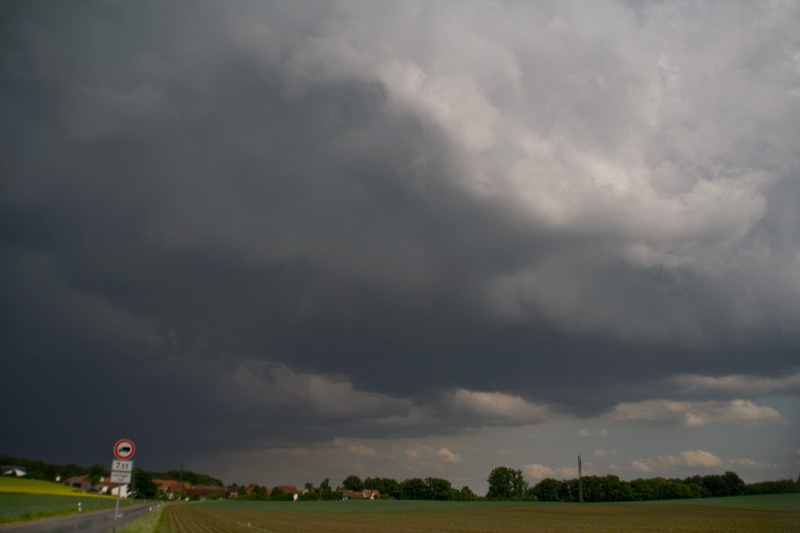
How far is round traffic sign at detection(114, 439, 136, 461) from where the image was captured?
25109mm

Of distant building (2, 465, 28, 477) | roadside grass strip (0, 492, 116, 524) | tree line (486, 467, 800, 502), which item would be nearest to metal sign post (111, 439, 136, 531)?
distant building (2, 465, 28, 477)

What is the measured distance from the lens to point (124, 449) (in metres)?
25.3

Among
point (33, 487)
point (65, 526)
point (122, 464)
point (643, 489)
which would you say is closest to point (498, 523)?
point (65, 526)

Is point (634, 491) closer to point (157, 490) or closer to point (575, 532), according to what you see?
point (575, 532)

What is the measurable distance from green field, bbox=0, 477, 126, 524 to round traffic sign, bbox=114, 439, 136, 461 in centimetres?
2749

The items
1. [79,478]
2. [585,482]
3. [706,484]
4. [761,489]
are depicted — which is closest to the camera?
[79,478]

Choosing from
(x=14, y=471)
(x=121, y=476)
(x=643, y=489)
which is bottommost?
(x=643, y=489)

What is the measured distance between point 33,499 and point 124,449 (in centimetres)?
4430

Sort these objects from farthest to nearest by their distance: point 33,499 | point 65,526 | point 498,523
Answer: point 498,523
point 33,499
point 65,526

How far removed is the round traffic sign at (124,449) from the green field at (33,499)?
1082 inches

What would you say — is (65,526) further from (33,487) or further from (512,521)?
(512,521)

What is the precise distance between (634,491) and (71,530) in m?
158

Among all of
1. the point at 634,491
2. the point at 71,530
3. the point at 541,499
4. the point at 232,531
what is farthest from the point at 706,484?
the point at 71,530

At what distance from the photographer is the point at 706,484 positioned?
156 metres
